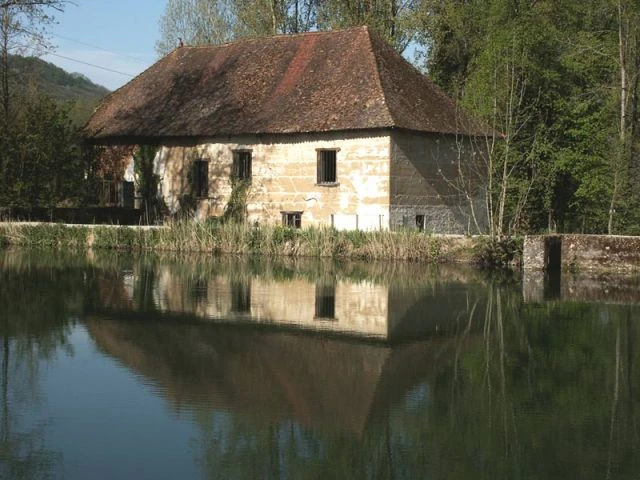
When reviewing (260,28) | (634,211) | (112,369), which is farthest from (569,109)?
(112,369)

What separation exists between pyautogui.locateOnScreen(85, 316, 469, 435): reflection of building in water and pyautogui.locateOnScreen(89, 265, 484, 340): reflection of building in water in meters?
1.00

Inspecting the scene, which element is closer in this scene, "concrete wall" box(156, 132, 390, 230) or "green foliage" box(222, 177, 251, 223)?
"concrete wall" box(156, 132, 390, 230)

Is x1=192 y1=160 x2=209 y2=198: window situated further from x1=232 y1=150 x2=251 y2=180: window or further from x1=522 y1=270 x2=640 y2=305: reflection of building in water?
x1=522 y1=270 x2=640 y2=305: reflection of building in water

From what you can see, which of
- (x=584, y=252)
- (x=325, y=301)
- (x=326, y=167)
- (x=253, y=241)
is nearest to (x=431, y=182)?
(x=326, y=167)

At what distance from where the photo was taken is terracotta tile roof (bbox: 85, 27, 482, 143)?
29.5 metres

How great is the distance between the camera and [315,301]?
16.0 meters

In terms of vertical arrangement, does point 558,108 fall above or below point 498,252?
above

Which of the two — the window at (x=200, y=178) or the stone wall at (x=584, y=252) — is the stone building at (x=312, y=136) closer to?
the window at (x=200, y=178)

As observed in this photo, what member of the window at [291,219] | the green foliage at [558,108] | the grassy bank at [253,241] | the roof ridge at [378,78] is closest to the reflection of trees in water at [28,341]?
the grassy bank at [253,241]

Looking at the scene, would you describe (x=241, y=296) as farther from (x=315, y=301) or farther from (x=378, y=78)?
(x=378, y=78)

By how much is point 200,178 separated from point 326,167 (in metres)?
5.56

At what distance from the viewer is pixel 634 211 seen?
87.1 ft

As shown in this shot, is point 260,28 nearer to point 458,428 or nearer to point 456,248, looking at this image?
point 456,248

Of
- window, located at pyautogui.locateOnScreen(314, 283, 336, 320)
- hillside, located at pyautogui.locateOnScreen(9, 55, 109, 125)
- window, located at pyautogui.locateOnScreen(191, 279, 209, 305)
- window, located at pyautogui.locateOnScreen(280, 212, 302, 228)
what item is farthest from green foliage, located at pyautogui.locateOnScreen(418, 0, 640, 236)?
hillside, located at pyautogui.locateOnScreen(9, 55, 109, 125)
